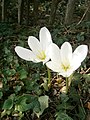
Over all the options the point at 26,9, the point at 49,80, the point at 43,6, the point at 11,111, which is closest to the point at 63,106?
the point at 49,80

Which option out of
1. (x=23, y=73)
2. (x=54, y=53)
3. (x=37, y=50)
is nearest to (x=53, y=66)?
(x=54, y=53)

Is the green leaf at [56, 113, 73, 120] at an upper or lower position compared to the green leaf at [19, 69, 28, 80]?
lower

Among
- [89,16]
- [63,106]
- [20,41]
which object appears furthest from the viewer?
[89,16]

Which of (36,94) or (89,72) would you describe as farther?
(89,72)

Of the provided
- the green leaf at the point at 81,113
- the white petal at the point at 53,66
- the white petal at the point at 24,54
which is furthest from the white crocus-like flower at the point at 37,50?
the green leaf at the point at 81,113

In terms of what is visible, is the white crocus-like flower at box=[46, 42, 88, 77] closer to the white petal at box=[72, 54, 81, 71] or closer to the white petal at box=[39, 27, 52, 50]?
the white petal at box=[72, 54, 81, 71]

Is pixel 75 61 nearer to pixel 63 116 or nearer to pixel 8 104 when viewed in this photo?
pixel 63 116

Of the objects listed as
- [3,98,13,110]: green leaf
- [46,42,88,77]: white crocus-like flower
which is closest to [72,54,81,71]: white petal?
[46,42,88,77]: white crocus-like flower

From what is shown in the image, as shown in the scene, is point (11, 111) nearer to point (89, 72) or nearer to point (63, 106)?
point (63, 106)
